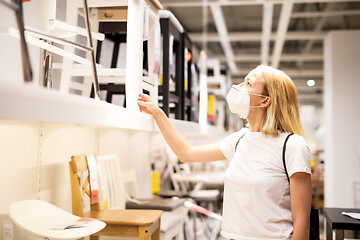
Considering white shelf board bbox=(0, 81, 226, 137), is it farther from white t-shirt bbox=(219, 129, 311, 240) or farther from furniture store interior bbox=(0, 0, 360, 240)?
white t-shirt bbox=(219, 129, 311, 240)

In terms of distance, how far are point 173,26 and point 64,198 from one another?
1.54 m

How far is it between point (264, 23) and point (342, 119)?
64.9 inches

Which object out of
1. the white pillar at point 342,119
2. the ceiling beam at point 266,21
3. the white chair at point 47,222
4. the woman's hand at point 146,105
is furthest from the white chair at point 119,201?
the white pillar at point 342,119

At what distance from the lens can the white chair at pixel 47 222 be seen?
1.94m

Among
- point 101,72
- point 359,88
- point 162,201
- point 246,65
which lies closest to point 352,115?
point 359,88

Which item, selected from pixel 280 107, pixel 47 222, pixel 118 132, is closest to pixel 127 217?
pixel 47 222

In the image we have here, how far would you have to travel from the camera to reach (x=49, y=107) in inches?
Answer: 45.8

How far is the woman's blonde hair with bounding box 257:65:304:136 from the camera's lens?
6.33 ft

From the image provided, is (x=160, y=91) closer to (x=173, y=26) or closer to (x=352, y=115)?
(x=173, y=26)

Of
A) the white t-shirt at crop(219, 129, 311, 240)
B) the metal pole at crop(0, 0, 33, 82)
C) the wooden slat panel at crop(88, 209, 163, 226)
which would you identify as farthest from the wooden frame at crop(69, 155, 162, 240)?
the metal pole at crop(0, 0, 33, 82)

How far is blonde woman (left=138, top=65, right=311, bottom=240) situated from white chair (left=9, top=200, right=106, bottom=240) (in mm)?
720

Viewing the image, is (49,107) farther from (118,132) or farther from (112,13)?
(118,132)

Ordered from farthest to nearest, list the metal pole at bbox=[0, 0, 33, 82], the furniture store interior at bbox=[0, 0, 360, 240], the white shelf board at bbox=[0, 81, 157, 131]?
the furniture store interior at bbox=[0, 0, 360, 240]
the metal pole at bbox=[0, 0, 33, 82]
the white shelf board at bbox=[0, 81, 157, 131]

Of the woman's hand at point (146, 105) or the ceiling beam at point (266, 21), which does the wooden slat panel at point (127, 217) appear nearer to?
the woman's hand at point (146, 105)
